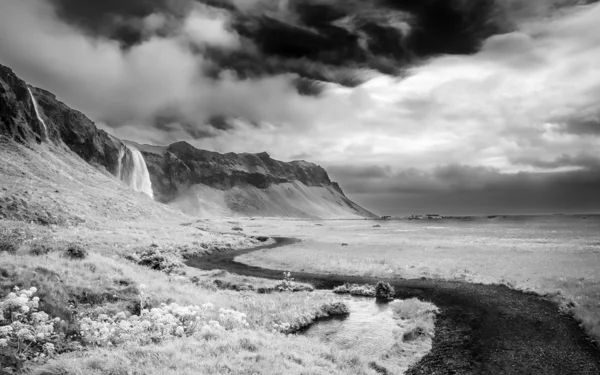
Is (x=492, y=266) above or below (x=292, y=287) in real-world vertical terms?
above

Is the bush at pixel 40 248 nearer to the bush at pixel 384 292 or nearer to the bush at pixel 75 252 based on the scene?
the bush at pixel 75 252

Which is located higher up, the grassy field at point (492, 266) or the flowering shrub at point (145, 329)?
the flowering shrub at point (145, 329)

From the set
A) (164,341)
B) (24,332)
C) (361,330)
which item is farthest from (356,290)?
(24,332)

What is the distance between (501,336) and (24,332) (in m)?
23.2

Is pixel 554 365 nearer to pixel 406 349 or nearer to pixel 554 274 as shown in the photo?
pixel 406 349

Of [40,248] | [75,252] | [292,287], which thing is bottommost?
[292,287]

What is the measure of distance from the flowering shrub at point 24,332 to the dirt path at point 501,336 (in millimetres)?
15150

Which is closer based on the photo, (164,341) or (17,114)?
(164,341)

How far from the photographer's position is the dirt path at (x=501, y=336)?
15844mm

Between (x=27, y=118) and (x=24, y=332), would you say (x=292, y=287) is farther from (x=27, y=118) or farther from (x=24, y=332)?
(x=27, y=118)

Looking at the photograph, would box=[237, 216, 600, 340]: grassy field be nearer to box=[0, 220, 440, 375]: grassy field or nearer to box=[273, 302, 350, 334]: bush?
box=[0, 220, 440, 375]: grassy field

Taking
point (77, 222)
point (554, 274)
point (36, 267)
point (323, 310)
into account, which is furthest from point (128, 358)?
point (77, 222)

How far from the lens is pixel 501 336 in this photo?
19.7 metres

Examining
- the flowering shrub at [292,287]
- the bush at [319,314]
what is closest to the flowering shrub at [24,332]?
the bush at [319,314]
